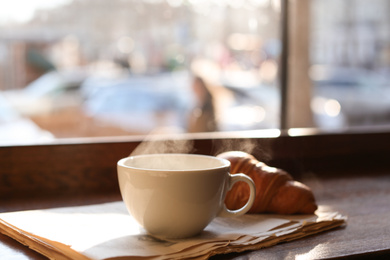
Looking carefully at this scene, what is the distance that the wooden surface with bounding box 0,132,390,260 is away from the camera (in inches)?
19.7

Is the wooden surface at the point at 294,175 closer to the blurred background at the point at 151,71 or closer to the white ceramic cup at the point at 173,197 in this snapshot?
the white ceramic cup at the point at 173,197

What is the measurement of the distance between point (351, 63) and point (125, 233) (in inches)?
194

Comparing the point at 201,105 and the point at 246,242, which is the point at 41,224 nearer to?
the point at 246,242

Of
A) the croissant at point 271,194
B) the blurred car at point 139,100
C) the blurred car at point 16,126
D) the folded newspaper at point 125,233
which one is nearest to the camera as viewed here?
the folded newspaper at point 125,233

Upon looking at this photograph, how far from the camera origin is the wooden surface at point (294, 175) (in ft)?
1.64

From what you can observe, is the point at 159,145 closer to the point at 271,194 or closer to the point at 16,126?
the point at 271,194

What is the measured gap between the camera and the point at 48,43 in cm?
348

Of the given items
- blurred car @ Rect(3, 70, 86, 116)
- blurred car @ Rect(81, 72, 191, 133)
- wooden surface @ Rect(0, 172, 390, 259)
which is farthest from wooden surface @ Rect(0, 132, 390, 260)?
blurred car @ Rect(3, 70, 86, 116)

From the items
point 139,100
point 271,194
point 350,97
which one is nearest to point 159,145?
point 271,194

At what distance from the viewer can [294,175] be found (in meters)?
0.93

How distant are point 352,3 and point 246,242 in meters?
4.64

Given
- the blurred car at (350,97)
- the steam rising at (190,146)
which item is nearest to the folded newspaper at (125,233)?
the steam rising at (190,146)

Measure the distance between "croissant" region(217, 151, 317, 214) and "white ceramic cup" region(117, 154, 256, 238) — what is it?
0.33ft

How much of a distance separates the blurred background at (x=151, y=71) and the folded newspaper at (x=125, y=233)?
1563 mm
